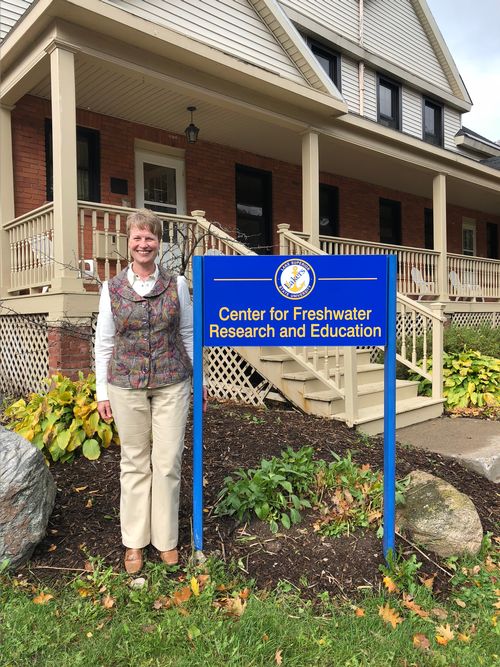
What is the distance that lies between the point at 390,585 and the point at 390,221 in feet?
42.4

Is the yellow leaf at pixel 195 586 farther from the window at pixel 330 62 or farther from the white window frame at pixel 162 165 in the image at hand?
the window at pixel 330 62

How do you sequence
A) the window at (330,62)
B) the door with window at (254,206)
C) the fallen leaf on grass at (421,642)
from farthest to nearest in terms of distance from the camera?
the window at (330,62) < the door with window at (254,206) < the fallen leaf on grass at (421,642)

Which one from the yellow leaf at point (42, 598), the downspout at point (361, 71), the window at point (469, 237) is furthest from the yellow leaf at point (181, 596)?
the window at point (469, 237)

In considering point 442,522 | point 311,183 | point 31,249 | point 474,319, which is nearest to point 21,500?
point 442,522

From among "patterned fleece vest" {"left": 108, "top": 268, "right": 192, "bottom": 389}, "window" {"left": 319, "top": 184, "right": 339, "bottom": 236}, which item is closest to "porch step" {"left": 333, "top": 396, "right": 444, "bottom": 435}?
"patterned fleece vest" {"left": 108, "top": 268, "right": 192, "bottom": 389}

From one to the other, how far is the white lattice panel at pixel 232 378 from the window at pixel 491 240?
1434cm

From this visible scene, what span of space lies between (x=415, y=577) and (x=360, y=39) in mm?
14305

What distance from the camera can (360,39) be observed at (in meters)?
14.1

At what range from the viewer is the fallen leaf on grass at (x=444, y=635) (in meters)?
2.55

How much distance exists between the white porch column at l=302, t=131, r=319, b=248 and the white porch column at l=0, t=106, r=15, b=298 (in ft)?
14.9

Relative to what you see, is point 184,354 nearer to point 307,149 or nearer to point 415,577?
point 415,577

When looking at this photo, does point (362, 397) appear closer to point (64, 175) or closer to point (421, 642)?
point (421, 642)

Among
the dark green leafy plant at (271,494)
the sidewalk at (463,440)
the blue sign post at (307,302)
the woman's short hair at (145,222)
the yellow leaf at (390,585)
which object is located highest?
the woman's short hair at (145,222)

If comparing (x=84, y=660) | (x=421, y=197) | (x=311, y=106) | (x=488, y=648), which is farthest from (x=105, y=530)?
(x=421, y=197)
